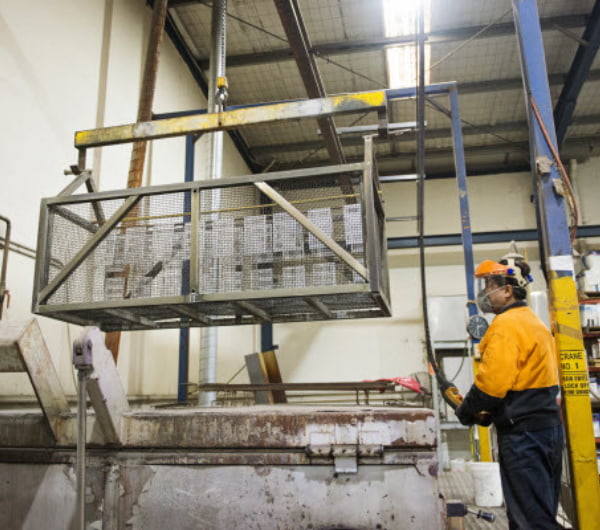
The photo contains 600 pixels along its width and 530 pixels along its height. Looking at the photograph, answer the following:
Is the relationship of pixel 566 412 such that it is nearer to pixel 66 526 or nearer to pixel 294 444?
pixel 294 444

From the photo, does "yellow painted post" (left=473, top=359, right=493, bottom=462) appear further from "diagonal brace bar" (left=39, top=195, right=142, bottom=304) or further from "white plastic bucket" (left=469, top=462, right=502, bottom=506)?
"diagonal brace bar" (left=39, top=195, right=142, bottom=304)

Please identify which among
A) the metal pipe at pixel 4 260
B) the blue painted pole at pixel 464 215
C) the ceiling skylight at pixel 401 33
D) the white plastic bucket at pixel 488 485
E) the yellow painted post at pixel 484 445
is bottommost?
the white plastic bucket at pixel 488 485

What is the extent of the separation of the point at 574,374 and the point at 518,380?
433 millimetres

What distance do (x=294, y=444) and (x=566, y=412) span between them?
1855 millimetres

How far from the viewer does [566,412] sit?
124 inches

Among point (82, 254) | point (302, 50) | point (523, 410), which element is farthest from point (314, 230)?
point (302, 50)

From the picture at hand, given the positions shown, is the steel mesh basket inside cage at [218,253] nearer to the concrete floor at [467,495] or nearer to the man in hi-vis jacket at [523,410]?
the man in hi-vis jacket at [523,410]

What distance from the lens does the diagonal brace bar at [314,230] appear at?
8.96 feet

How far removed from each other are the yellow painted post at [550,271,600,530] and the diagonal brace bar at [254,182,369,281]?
1409 mm

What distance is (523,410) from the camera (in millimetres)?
2963

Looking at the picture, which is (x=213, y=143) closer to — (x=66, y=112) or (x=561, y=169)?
(x=66, y=112)

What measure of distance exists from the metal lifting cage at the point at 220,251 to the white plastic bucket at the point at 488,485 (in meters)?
3.02

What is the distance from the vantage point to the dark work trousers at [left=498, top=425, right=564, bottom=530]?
2.85m

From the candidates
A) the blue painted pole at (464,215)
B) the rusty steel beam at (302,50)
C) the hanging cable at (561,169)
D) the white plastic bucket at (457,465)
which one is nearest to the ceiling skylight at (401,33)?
the blue painted pole at (464,215)
